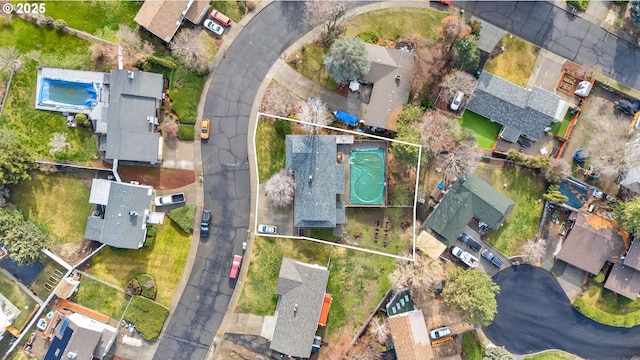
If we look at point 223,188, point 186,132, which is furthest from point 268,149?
point 186,132

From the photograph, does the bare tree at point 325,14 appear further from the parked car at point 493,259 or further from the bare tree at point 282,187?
the parked car at point 493,259

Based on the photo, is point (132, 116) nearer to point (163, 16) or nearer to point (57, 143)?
point (57, 143)

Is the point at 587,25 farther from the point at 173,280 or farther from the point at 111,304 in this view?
the point at 111,304

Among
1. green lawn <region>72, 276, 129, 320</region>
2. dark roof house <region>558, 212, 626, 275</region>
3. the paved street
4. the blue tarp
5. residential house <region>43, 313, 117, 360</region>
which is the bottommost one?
residential house <region>43, 313, 117, 360</region>

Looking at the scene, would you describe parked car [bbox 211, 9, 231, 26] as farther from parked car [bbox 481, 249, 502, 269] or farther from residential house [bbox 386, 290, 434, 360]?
parked car [bbox 481, 249, 502, 269]

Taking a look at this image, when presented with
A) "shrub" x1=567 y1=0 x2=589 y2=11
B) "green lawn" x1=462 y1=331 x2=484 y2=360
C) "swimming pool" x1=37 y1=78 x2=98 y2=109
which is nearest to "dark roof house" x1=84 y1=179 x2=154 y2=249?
"swimming pool" x1=37 y1=78 x2=98 y2=109

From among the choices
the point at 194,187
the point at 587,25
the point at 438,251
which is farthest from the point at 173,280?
the point at 587,25
